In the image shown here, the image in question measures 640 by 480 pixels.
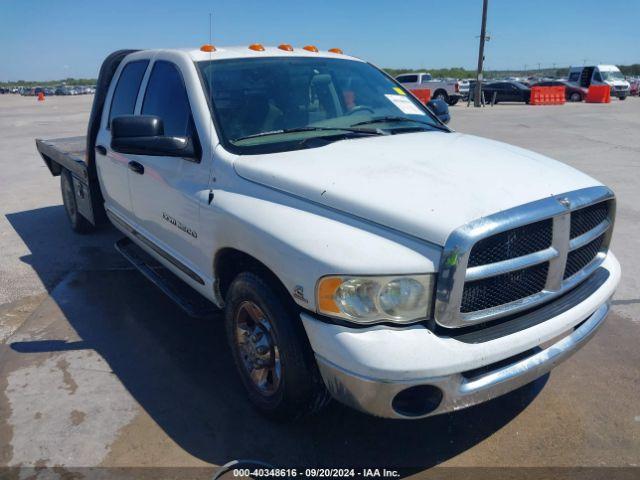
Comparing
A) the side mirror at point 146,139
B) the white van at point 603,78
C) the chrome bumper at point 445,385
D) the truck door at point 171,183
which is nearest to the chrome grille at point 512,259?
the chrome bumper at point 445,385

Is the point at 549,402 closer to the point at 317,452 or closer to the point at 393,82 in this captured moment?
the point at 317,452

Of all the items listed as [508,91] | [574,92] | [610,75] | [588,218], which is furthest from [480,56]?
[588,218]

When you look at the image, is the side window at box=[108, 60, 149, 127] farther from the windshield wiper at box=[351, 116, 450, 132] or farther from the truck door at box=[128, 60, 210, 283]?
the windshield wiper at box=[351, 116, 450, 132]

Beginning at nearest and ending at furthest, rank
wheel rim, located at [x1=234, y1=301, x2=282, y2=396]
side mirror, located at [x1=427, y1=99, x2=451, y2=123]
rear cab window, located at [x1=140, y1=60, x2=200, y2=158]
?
wheel rim, located at [x1=234, y1=301, x2=282, y2=396]
rear cab window, located at [x1=140, y1=60, x2=200, y2=158]
side mirror, located at [x1=427, y1=99, x2=451, y2=123]

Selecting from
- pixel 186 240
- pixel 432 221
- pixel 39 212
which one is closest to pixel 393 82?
pixel 186 240

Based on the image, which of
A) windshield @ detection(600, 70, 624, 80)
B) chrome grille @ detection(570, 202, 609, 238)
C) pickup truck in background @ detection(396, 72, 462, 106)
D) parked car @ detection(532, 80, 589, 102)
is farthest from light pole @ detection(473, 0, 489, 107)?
chrome grille @ detection(570, 202, 609, 238)

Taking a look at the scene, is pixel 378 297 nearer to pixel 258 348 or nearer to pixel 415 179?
pixel 415 179

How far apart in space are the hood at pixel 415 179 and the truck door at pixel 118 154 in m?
1.79

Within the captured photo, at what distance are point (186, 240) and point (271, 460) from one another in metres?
1.45

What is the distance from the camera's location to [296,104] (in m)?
3.50

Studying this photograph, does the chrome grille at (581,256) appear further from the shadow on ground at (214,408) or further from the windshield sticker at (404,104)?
the windshield sticker at (404,104)

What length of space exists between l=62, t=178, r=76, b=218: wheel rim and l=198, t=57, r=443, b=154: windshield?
343 centimetres

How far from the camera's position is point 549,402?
3.13 metres

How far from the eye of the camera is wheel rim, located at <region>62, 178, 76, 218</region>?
245 inches
